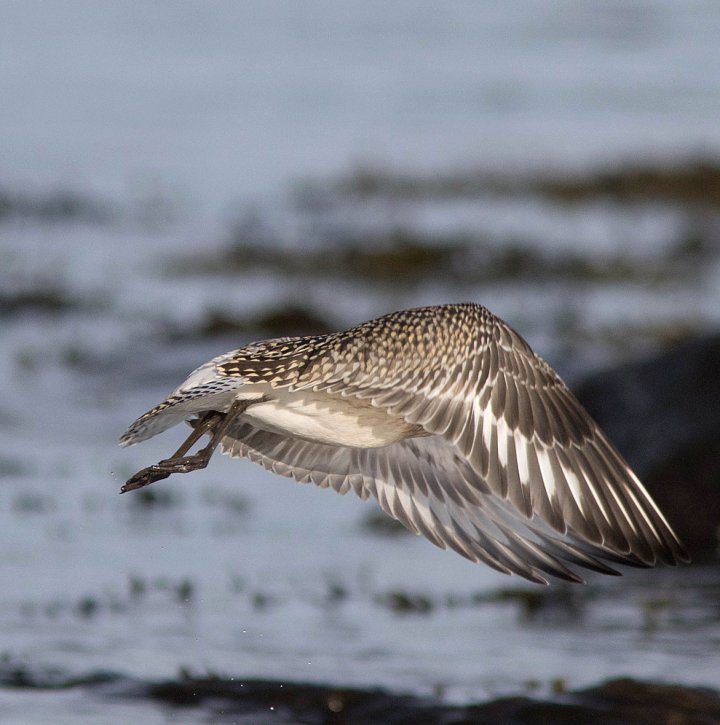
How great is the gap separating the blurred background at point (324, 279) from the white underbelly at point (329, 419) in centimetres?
133

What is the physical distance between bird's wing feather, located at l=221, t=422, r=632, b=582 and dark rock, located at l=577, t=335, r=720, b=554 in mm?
2620

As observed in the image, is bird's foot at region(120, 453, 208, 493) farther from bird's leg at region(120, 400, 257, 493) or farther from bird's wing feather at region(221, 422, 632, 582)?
bird's wing feather at region(221, 422, 632, 582)

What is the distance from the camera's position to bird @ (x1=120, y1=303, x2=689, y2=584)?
5.51 m

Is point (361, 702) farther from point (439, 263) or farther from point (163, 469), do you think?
point (439, 263)

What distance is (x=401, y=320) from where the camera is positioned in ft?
19.3

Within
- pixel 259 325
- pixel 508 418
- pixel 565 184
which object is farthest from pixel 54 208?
pixel 508 418

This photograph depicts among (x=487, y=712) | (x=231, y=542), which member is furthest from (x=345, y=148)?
(x=487, y=712)

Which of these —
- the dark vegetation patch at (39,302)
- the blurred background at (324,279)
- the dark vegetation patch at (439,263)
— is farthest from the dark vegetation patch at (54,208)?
the dark vegetation patch at (39,302)

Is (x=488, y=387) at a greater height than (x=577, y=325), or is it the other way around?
(x=577, y=325)

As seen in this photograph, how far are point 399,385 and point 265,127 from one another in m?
14.3

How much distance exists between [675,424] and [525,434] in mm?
3425

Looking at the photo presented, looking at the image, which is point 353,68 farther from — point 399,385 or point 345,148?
point 399,385

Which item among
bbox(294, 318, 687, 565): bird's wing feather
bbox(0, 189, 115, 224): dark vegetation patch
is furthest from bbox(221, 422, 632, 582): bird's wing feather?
bbox(0, 189, 115, 224): dark vegetation patch

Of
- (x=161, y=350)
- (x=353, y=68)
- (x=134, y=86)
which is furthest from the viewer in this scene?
(x=353, y=68)
